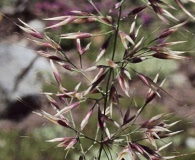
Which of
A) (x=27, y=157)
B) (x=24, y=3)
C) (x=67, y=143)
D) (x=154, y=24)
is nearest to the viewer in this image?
(x=67, y=143)

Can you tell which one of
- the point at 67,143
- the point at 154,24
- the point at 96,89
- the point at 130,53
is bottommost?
the point at 154,24

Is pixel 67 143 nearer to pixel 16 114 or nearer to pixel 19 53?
pixel 16 114

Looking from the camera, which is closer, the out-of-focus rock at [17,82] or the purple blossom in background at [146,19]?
the out-of-focus rock at [17,82]

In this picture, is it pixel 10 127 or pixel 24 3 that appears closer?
pixel 10 127

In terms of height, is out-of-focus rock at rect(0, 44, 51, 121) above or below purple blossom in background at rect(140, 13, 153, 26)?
below

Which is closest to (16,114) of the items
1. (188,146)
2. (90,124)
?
(90,124)

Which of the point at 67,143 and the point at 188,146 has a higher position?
the point at 67,143

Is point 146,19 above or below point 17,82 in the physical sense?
above

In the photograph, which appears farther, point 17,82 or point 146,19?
point 146,19

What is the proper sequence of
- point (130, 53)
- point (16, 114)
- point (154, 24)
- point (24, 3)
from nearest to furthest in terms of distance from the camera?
point (130, 53), point (16, 114), point (154, 24), point (24, 3)

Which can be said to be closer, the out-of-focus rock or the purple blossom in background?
the out-of-focus rock

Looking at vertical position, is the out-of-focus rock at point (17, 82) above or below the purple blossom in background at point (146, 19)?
below
